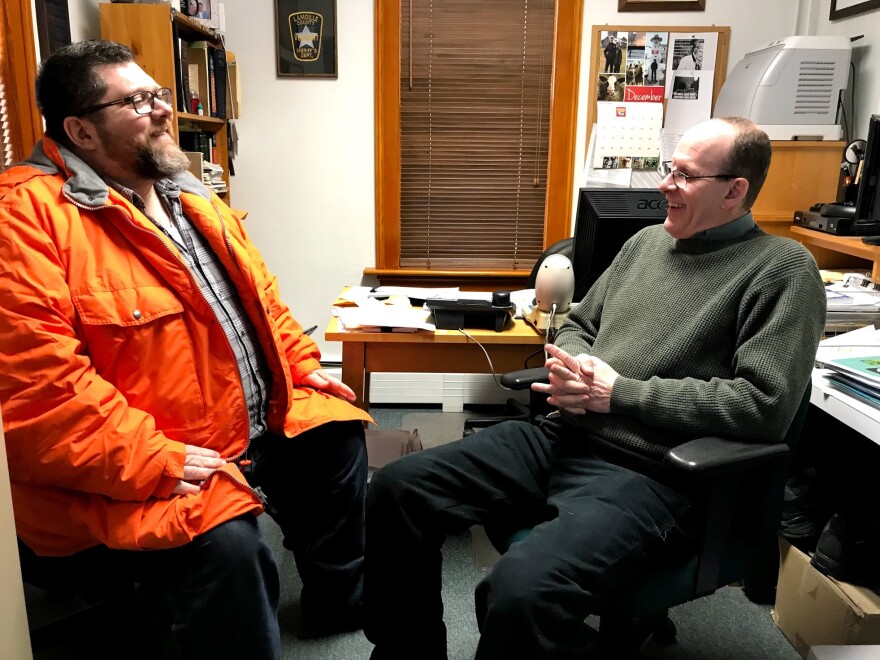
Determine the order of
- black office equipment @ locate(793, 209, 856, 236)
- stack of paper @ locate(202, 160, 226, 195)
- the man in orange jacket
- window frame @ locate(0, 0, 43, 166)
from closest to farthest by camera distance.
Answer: the man in orange jacket, window frame @ locate(0, 0, 43, 166), black office equipment @ locate(793, 209, 856, 236), stack of paper @ locate(202, 160, 226, 195)

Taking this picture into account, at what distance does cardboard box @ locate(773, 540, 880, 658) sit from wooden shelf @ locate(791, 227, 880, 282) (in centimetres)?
97

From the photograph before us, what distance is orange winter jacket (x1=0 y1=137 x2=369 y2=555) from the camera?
128cm

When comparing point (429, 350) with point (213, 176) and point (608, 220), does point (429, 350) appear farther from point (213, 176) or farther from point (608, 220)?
point (213, 176)

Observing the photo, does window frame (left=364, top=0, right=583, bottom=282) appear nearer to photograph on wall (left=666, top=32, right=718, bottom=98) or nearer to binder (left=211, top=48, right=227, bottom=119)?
photograph on wall (left=666, top=32, right=718, bottom=98)

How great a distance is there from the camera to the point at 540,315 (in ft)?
6.76

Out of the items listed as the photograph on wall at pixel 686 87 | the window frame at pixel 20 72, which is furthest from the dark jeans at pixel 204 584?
the photograph on wall at pixel 686 87

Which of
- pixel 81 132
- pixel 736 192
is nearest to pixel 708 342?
pixel 736 192

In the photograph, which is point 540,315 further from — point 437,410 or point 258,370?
point 437,410

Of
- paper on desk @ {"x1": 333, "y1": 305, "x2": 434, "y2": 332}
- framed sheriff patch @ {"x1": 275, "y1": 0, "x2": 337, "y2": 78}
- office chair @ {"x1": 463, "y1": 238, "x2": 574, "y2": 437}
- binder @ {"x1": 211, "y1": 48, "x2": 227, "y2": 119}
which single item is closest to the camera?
paper on desk @ {"x1": 333, "y1": 305, "x2": 434, "y2": 332}

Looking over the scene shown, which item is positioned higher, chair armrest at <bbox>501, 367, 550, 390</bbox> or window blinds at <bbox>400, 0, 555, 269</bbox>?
window blinds at <bbox>400, 0, 555, 269</bbox>

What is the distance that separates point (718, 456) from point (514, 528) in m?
0.45

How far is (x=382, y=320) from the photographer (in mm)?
1998

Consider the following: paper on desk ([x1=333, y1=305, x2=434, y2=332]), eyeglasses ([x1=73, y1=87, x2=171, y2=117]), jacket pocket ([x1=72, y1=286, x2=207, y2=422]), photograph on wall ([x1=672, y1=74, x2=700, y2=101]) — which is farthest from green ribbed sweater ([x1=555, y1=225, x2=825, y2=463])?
photograph on wall ([x1=672, y1=74, x2=700, y2=101])

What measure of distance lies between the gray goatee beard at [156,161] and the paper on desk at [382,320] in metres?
0.64
